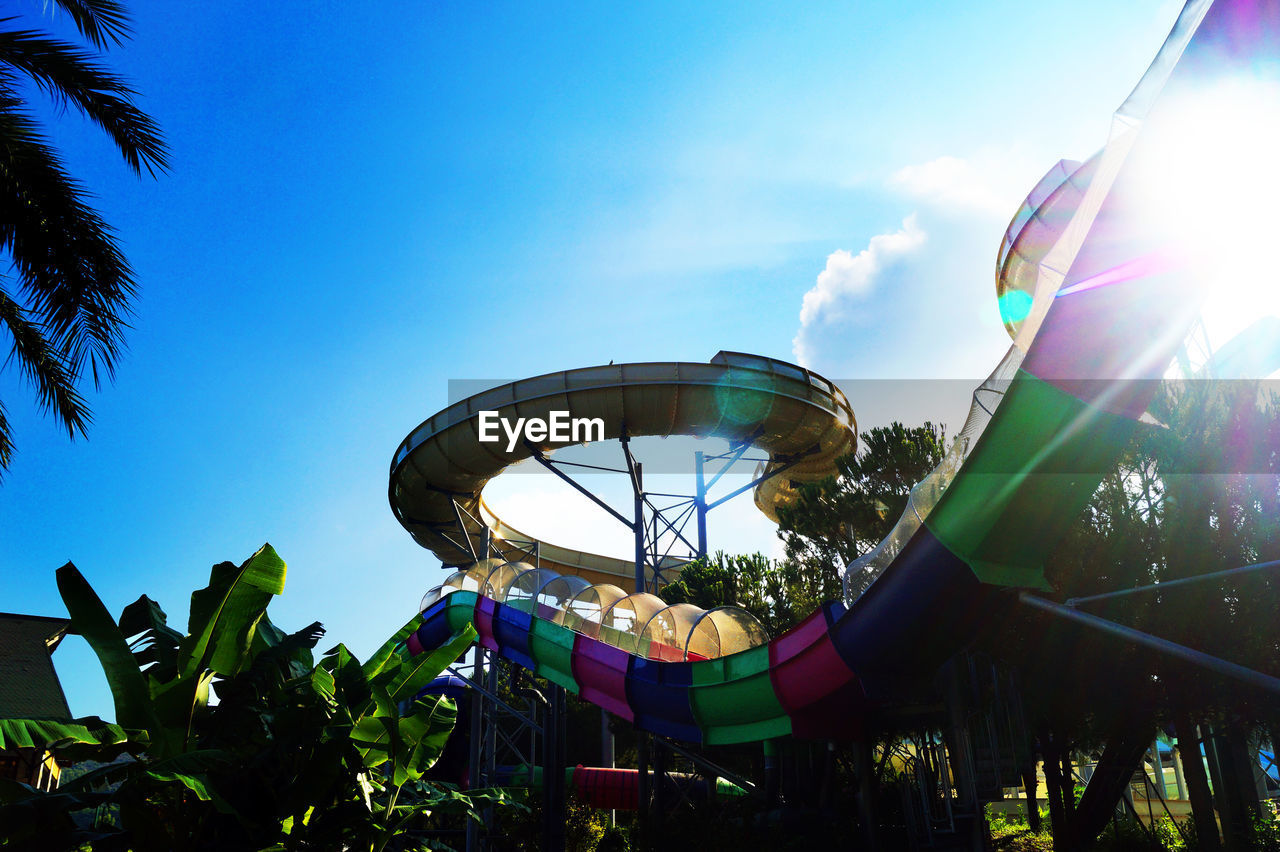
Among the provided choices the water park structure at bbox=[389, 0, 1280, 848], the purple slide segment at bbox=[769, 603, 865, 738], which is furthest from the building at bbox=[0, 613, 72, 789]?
the purple slide segment at bbox=[769, 603, 865, 738]

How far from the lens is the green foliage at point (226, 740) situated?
7.57 m

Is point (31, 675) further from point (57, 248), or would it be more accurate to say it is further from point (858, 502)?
point (858, 502)

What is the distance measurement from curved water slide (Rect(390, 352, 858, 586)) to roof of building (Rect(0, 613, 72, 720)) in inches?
382

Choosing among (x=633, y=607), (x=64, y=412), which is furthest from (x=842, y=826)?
(x=64, y=412)

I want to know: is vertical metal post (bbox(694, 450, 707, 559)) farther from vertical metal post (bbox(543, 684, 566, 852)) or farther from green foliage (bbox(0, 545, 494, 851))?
green foliage (bbox(0, 545, 494, 851))

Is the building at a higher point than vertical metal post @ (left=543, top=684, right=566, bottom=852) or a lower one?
higher

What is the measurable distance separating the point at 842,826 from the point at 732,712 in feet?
9.67

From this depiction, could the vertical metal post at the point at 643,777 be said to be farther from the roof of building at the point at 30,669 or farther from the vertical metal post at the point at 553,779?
the roof of building at the point at 30,669

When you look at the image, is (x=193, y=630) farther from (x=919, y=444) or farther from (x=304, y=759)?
(x=919, y=444)

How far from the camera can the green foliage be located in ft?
24.8

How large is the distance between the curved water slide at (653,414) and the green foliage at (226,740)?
12.6 metres

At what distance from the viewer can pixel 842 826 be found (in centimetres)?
1401

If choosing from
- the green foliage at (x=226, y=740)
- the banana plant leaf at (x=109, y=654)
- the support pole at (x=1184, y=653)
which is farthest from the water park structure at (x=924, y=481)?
the banana plant leaf at (x=109, y=654)

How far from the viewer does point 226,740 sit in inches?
338
